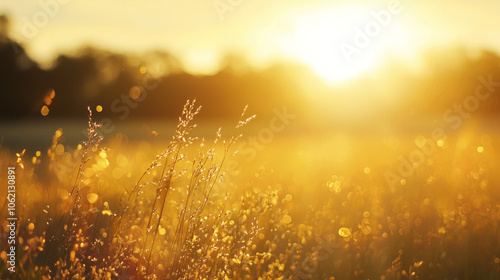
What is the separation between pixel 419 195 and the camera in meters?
5.78

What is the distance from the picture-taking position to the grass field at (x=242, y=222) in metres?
2.77

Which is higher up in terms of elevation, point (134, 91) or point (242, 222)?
point (134, 91)

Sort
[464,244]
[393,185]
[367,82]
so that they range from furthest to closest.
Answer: [367,82] < [393,185] < [464,244]

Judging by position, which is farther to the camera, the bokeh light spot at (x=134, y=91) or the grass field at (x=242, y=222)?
the bokeh light spot at (x=134, y=91)

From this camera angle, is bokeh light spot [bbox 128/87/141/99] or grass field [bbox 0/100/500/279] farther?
bokeh light spot [bbox 128/87/141/99]

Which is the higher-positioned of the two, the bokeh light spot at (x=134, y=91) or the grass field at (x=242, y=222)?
the bokeh light spot at (x=134, y=91)

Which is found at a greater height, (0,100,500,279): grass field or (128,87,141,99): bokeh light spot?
(128,87,141,99): bokeh light spot

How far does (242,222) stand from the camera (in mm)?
3250

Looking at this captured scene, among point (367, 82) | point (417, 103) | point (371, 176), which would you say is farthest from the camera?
point (417, 103)

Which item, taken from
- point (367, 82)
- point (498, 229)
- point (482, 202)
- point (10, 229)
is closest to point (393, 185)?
point (482, 202)

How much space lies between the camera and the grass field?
277 centimetres

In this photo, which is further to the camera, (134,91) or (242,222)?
(134,91)

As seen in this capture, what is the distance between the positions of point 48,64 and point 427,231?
86.4 ft

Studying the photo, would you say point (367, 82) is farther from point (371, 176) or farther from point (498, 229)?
point (498, 229)
